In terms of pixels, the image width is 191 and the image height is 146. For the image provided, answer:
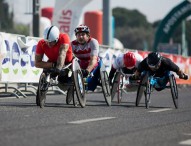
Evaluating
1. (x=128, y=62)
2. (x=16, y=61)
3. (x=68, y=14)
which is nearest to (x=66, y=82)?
(x=128, y=62)

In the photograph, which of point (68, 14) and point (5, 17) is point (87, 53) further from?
point (5, 17)

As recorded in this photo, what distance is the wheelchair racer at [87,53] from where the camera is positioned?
14.5m

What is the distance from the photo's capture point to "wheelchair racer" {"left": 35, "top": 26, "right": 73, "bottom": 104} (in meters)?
13.6

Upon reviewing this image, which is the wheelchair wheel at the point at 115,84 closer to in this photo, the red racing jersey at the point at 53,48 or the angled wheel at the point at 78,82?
the angled wheel at the point at 78,82

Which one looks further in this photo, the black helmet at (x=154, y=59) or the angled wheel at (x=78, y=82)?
the black helmet at (x=154, y=59)

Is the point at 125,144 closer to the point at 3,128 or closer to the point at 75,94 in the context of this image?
the point at 3,128

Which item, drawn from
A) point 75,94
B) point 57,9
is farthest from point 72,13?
point 75,94

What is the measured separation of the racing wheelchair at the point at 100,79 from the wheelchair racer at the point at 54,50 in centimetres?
104

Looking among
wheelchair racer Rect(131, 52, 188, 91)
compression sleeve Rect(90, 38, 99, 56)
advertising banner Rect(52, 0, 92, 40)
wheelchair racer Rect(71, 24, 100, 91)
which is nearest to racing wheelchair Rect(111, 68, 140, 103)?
wheelchair racer Rect(131, 52, 188, 91)

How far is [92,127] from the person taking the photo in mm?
9688

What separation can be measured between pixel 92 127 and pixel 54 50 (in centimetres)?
438

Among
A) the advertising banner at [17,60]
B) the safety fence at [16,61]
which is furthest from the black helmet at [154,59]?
the advertising banner at [17,60]

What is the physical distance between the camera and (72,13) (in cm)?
3325

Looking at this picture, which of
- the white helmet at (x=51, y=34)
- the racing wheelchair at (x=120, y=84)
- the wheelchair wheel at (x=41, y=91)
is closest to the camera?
the wheelchair wheel at (x=41, y=91)
